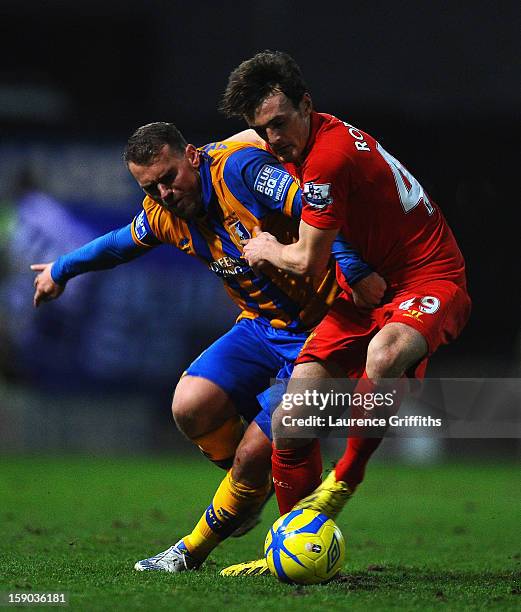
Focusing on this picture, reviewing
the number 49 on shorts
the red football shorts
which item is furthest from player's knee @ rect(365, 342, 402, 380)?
the number 49 on shorts

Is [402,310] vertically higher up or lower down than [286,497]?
higher up

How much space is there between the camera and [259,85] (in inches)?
202

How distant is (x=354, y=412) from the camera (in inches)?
215

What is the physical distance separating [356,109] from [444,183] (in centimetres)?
135

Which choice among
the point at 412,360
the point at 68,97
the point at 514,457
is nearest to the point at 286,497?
the point at 412,360

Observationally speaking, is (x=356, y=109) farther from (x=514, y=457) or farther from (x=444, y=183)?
(x=514, y=457)

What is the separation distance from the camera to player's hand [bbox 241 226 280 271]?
5122 mm

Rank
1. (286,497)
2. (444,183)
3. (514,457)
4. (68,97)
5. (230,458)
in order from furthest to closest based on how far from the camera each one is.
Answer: (68,97) → (514,457) → (444,183) → (230,458) → (286,497)

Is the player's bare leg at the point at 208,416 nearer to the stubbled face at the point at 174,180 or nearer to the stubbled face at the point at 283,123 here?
the stubbled face at the point at 174,180

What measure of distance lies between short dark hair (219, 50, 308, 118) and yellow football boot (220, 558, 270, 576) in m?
2.10

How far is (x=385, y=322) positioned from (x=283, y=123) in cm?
102

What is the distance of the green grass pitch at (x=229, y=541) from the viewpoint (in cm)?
455

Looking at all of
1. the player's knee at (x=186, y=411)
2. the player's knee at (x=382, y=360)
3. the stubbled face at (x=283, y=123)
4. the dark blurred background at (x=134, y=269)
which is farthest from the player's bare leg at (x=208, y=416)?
the dark blurred background at (x=134, y=269)

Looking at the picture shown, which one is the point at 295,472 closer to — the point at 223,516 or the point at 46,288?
the point at 223,516
